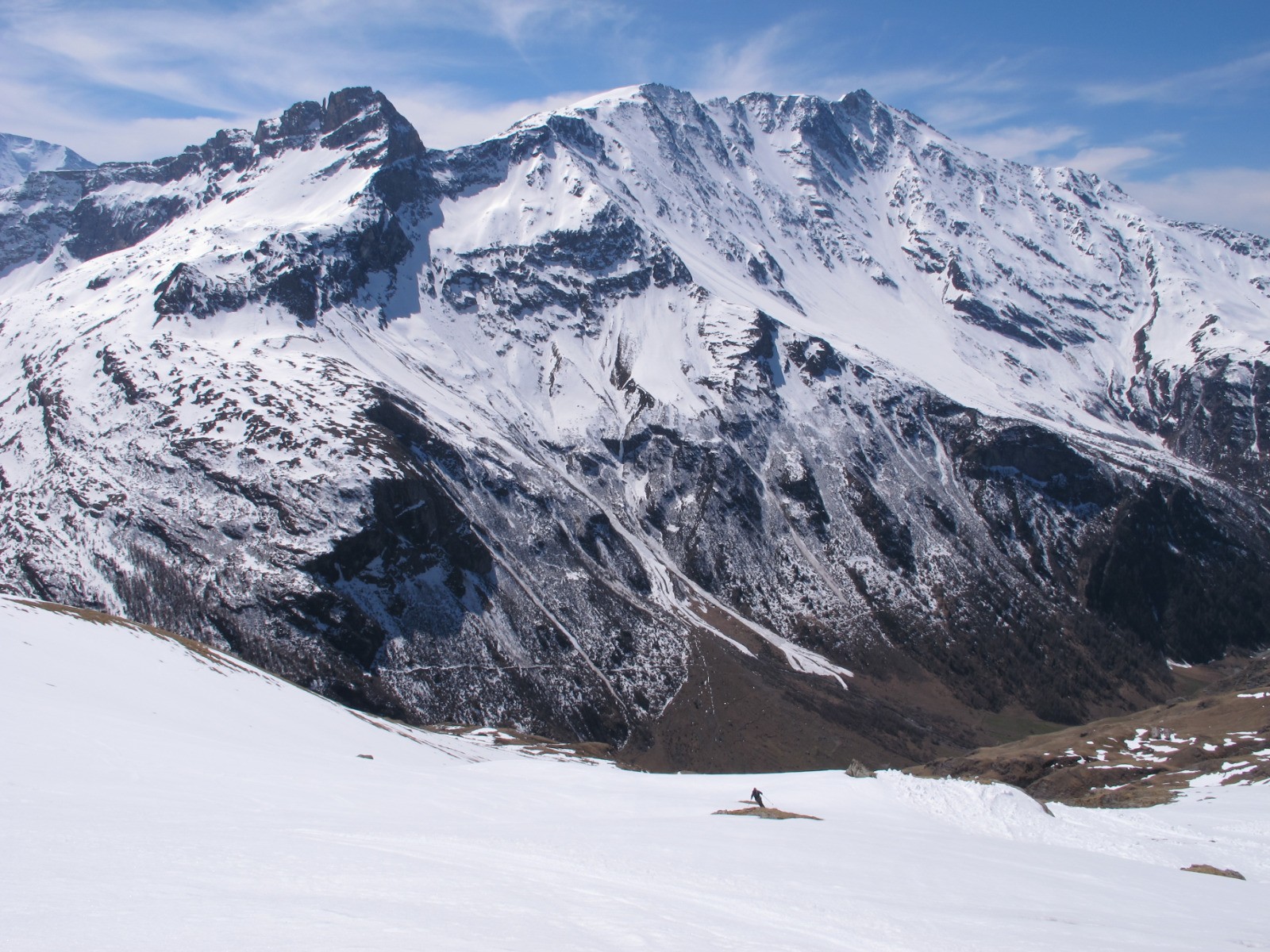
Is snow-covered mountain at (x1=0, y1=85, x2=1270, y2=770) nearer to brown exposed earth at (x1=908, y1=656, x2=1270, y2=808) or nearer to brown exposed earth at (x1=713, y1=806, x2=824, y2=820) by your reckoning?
brown exposed earth at (x1=908, y1=656, x2=1270, y2=808)

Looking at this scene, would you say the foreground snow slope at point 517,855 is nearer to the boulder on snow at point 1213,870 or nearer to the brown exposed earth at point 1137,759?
the boulder on snow at point 1213,870

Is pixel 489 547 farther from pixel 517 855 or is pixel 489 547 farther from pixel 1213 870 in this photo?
pixel 517 855

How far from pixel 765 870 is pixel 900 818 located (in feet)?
45.6

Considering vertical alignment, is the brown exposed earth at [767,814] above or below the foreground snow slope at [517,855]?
below

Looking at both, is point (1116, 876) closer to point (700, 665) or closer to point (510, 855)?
point (510, 855)

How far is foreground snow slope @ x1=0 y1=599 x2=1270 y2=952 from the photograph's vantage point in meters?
10.7

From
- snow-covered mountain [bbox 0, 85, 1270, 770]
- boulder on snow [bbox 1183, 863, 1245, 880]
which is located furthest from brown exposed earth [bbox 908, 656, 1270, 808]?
snow-covered mountain [bbox 0, 85, 1270, 770]

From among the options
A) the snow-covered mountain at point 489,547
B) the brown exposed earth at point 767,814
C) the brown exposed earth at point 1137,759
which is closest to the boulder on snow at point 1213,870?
the brown exposed earth at point 767,814

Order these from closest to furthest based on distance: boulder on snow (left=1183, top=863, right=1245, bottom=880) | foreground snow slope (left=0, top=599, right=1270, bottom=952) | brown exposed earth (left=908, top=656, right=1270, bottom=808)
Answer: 1. foreground snow slope (left=0, top=599, right=1270, bottom=952)
2. boulder on snow (left=1183, top=863, right=1245, bottom=880)
3. brown exposed earth (left=908, top=656, right=1270, bottom=808)

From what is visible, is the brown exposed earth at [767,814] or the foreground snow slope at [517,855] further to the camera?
the brown exposed earth at [767,814]

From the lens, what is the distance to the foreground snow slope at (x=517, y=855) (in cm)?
1073

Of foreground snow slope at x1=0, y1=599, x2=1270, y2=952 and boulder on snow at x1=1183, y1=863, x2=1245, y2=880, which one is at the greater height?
foreground snow slope at x1=0, y1=599, x2=1270, y2=952

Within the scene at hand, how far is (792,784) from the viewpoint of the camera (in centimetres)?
3816

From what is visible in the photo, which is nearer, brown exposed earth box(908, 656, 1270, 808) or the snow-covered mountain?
brown exposed earth box(908, 656, 1270, 808)
